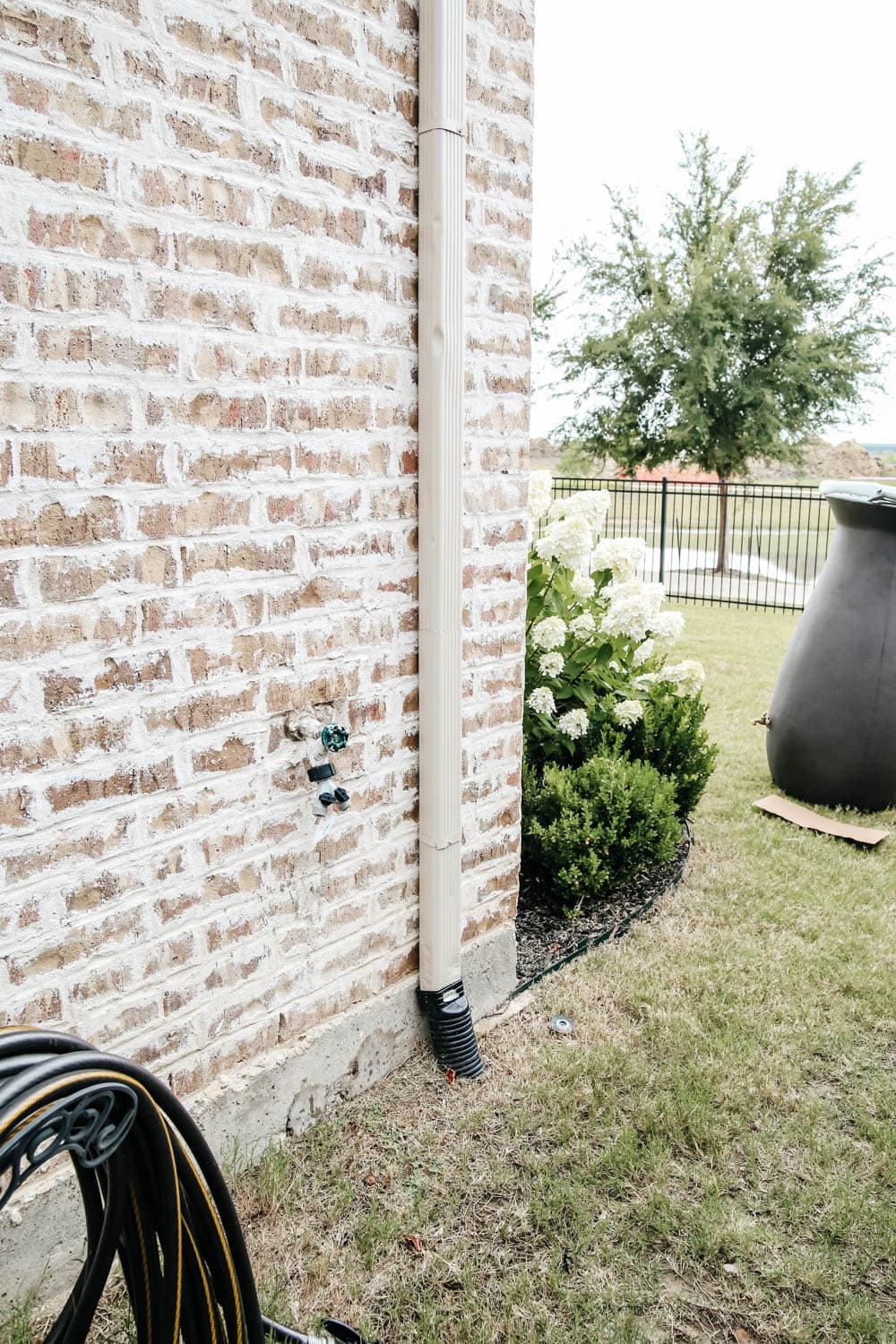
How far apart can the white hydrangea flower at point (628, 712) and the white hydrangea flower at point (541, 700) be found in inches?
11.6

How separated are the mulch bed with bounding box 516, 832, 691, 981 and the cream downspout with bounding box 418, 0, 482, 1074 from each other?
58 centimetres

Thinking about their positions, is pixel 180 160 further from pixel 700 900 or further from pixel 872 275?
pixel 872 275

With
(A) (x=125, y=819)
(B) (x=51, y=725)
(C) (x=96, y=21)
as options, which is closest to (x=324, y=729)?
(A) (x=125, y=819)

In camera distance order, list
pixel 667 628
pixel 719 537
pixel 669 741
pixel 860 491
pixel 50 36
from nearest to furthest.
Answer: pixel 50 36, pixel 669 741, pixel 667 628, pixel 860 491, pixel 719 537

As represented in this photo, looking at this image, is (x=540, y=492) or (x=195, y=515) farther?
(x=540, y=492)

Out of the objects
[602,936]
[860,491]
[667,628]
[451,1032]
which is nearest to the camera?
[451,1032]

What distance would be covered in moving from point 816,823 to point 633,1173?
8.13ft

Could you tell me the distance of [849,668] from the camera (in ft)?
14.0

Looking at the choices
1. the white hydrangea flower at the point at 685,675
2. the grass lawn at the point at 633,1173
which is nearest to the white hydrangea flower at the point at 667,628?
the white hydrangea flower at the point at 685,675

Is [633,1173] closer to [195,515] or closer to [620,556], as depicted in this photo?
[195,515]

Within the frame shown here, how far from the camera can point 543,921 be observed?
336 centimetres

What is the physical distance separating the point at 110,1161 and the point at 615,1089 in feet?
5.28

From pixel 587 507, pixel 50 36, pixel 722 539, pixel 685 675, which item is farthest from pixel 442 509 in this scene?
pixel 722 539

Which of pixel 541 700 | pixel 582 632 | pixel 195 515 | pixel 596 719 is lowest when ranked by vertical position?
pixel 596 719
